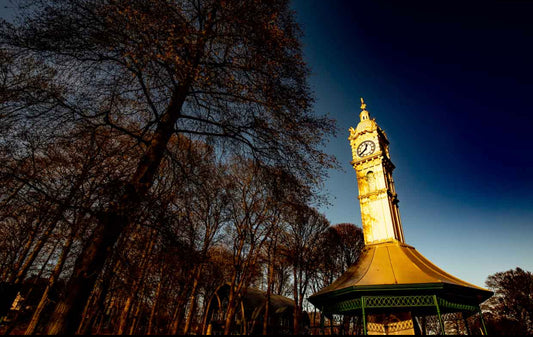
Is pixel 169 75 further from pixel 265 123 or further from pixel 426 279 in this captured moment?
pixel 426 279

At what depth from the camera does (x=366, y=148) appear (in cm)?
2159

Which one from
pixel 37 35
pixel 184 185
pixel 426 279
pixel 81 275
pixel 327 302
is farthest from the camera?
pixel 327 302

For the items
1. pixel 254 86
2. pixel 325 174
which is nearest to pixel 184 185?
pixel 254 86

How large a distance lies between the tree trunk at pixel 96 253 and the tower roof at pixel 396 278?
10.8 metres

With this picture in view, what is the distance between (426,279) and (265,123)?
10.6 metres

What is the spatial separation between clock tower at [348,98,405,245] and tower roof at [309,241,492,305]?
4.25 feet

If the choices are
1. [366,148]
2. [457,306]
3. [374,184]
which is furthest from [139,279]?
[366,148]

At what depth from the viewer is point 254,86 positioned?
751cm

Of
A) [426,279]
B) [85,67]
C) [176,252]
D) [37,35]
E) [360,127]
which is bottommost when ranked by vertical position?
[176,252]

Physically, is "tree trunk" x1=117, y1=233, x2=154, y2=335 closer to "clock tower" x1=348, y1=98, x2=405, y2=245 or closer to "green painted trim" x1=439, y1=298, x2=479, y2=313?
"green painted trim" x1=439, y1=298, x2=479, y2=313

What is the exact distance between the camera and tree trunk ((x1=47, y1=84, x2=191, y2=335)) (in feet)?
14.5

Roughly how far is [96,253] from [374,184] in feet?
63.3

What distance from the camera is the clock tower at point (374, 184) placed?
59.3 feet

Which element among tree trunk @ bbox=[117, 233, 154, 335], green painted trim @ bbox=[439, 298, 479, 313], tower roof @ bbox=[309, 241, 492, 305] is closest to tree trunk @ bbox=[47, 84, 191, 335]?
tree trunk @ bbox=[117, 233, 154, 335]
